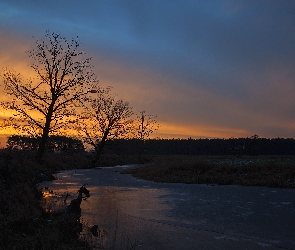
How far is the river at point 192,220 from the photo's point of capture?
8203 millimetres

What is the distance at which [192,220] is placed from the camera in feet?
36.0

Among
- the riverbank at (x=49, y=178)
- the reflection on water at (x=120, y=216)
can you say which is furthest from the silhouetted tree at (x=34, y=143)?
the reflection on water at (x=120, y=216)

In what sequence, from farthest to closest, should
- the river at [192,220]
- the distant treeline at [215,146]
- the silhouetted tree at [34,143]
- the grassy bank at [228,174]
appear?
the distant treeline at [215,146] → the silhouetted tree at [34,143] → the grassy bank at [228,174] → the river at [192,220]

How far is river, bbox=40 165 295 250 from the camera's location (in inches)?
323

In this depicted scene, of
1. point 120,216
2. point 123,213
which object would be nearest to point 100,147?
A: point 123,213

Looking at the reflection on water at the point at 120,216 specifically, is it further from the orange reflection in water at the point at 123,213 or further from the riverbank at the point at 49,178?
the riverbank at the point at 49,178

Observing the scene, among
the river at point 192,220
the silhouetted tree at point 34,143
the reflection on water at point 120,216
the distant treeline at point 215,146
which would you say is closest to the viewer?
the river at point 192,220

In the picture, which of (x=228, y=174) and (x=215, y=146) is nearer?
(x=228, y=174)

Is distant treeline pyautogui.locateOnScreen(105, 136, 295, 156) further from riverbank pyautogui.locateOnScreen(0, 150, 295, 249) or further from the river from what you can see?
the river

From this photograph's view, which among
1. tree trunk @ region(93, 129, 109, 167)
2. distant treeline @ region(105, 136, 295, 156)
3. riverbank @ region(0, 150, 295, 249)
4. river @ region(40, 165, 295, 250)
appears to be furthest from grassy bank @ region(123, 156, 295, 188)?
distant treeline @ region(105, 136, 295, 156)

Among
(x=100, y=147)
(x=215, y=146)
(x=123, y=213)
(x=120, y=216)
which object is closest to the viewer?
(x=120, y=216)

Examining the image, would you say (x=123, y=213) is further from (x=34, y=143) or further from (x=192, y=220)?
(x=34, y=143)

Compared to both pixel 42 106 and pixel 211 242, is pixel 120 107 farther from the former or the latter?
pixel 211 242

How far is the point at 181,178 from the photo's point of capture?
25359mm
